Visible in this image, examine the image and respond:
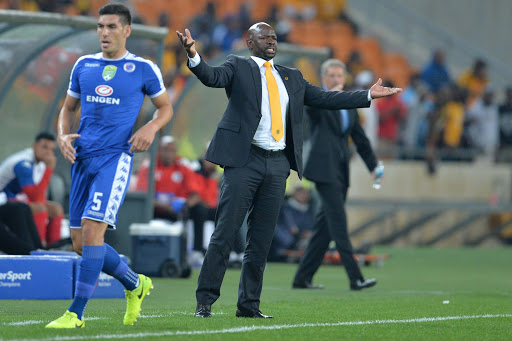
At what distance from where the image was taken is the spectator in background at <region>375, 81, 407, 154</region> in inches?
867

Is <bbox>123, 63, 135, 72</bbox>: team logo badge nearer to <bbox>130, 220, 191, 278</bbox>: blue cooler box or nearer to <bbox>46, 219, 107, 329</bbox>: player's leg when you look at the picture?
<bbox>46, 219, 107, 329</bbox>: player's leg

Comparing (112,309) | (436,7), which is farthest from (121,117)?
(436,7)

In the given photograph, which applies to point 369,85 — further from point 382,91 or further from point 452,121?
point 382,91

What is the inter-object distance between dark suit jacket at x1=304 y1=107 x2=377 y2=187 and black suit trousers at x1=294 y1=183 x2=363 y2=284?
128 mm

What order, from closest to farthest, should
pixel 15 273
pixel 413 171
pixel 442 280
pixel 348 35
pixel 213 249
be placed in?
pixel 213 249
pixel 15 273
pixel 442 280
pixel 413 171
pixel 348 35

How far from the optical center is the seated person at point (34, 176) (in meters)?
12.0

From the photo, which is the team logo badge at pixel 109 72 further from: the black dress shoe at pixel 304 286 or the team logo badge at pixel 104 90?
the black dress shoe at pixel 304 286

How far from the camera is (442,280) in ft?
42.9

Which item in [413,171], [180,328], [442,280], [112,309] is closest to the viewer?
[180,328]

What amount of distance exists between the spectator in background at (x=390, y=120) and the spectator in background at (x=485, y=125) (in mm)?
1996

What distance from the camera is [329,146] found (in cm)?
1092

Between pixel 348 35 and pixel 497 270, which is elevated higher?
pixel 348 35

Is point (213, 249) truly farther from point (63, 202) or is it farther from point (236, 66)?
point (63, 202)

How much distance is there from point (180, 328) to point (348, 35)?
19.7m
